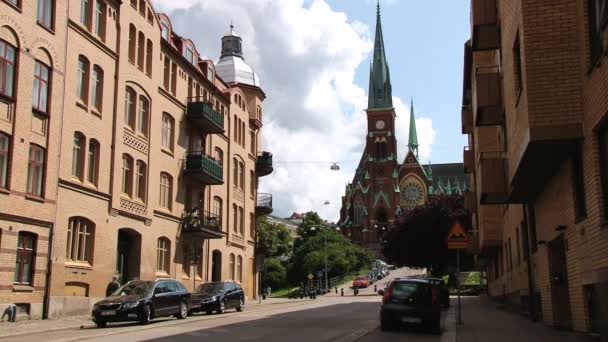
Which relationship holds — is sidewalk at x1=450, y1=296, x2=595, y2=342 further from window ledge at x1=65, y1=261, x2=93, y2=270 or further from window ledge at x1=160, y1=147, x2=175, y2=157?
window ledge at x1=160, y1=147, x2=175, y2=157

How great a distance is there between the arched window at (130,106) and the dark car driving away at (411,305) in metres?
17.5

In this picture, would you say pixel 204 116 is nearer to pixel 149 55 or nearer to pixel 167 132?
pixel 167 132

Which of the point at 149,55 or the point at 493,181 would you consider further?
the point at 149,55

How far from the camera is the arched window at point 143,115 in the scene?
3325 centimetres

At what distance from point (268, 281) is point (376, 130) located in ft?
188

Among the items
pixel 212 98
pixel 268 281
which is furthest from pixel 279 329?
pixel 268 281

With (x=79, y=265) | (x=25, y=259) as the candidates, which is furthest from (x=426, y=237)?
(x=25, y=259)

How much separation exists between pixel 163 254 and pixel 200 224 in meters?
3.63

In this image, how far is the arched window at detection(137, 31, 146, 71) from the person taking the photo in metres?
33.3

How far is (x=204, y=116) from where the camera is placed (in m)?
38.6

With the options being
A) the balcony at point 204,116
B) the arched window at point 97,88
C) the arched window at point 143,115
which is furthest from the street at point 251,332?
the balcony at point 204,116

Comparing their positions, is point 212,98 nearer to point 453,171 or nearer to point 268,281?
point 268,281

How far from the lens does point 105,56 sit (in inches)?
1171

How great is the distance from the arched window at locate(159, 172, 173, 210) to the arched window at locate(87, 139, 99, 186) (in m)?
6.69
